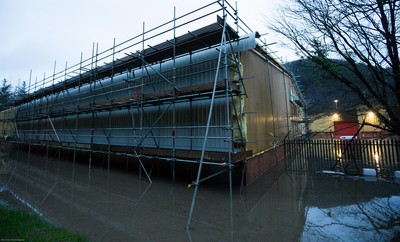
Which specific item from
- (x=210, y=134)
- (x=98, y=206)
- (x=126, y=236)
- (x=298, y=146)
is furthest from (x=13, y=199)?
(x=298, y=146)

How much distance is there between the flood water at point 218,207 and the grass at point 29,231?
38 centimetres

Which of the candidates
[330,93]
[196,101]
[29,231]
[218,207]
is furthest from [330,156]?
[29,231]

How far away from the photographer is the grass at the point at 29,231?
11.1ft

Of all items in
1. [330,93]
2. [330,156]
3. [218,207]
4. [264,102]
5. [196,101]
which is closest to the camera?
[218,207]

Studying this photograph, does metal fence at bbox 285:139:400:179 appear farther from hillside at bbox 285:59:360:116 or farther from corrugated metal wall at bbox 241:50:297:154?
hillside at bbox 285:59:360:116

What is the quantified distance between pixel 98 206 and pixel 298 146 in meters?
9.28

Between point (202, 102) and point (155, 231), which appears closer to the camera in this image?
point (155, 231)

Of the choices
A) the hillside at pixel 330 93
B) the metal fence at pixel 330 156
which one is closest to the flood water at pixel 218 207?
the metal fence at pixel 330 156

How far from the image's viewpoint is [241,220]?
4543 millimetres

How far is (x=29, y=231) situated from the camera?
3609 millimetres

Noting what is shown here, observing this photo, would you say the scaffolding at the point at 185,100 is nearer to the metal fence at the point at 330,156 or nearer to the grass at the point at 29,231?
the grass at the point at 29,231

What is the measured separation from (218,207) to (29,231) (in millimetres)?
3830

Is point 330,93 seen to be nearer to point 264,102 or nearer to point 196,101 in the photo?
point 264,102

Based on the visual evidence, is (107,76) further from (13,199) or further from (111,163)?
(13,199)
